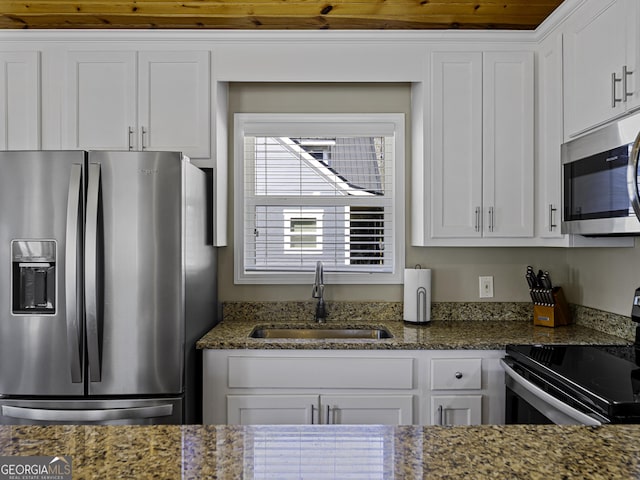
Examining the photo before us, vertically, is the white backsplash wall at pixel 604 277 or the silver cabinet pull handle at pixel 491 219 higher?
the silver cabinet pull handle at pixel 491 219

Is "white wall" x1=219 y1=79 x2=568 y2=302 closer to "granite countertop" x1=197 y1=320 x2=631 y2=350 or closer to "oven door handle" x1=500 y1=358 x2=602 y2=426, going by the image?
"granite countertop" x1=197 y1=320 x2=631 y2=350

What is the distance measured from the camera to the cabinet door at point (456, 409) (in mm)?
2225

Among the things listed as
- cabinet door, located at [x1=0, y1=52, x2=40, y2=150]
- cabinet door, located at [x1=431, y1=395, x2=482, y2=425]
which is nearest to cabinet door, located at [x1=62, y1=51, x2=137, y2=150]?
cabinet door, located at [x1=0, y1=52, x2=40, y2=150]

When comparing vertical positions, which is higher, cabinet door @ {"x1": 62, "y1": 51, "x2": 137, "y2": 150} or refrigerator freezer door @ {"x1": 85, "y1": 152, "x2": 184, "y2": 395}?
cabinet door @ {"x1": 62, "y1": 51, "x2": 137, "y2": 150}

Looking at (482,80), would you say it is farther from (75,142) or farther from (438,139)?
(75,142)

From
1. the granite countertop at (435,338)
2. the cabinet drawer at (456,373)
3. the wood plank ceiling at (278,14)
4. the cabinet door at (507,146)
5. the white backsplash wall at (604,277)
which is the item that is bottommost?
the cabinet drawer at (456,373)

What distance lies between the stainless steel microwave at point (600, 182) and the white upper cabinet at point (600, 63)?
0.32ft

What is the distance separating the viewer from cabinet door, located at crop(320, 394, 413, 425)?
2230 millimetres

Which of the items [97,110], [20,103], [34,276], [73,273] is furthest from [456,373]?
[20,103]

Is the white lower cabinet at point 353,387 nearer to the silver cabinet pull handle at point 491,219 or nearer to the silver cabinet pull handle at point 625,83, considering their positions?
the silver cabinet pull handle at point 491,219

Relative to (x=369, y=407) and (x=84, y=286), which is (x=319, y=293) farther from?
(x=84, y=286)

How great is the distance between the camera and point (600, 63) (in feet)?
6.56

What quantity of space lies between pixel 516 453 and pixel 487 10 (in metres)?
2.22

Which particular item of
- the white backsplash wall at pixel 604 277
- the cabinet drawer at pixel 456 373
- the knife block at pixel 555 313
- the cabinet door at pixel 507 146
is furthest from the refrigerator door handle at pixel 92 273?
the white backsplash wall at pixel 604 277
